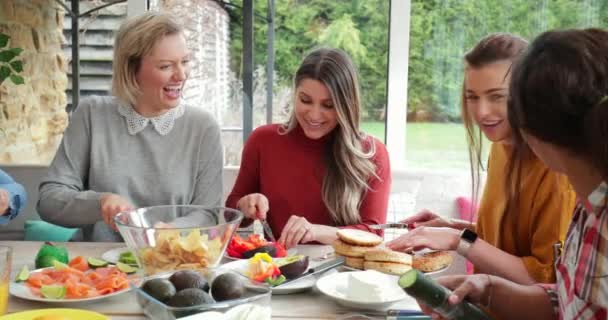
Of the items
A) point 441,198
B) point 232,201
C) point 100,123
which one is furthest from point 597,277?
point 441,198

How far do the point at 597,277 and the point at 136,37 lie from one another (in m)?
1.72

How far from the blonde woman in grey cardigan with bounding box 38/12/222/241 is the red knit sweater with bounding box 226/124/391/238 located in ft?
0.47

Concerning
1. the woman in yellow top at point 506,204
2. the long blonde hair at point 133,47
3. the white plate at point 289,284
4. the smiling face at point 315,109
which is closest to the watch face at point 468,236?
the woman in yellow top at point 506,204

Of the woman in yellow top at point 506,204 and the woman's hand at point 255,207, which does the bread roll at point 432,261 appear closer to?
the woman in yellow top at point 506,204

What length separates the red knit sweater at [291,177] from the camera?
2295 mm

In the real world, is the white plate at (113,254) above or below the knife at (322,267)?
below

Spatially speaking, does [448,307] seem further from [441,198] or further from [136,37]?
[441,198]

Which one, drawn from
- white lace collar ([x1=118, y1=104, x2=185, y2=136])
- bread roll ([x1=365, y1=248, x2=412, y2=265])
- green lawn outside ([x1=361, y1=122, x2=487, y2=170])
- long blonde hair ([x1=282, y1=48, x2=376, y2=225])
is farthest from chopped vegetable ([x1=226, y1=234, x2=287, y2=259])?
green lawn outside ([x1=361, y1=122, x2=487, y2=170])

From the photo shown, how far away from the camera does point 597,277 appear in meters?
0.99

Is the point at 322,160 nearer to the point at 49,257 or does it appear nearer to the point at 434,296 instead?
the point at 49,257

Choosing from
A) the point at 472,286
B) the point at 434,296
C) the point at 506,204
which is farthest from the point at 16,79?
the point at 434,296

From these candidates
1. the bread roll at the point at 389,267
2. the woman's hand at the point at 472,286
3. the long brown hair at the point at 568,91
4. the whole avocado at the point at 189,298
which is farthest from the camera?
the bread roll at the point at 389,267

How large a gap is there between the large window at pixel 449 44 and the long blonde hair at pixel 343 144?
54.3 inches

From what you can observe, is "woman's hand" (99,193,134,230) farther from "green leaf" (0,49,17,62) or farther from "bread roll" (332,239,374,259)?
"green leaf" (0,49,17,62)
